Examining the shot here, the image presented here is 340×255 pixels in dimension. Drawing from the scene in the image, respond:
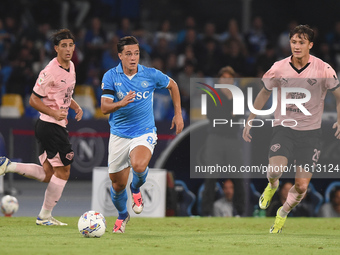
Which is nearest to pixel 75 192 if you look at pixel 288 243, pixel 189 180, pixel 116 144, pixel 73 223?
pixel 189 180

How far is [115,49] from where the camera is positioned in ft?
59.9

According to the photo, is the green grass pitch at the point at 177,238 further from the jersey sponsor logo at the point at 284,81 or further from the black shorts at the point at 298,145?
the jersey sponsor logo at the point at 284,81

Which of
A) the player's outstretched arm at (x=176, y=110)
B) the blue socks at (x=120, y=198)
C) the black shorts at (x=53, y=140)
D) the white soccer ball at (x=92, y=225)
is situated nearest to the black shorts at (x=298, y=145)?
the player's outstretched arm at (x=176, y=110)

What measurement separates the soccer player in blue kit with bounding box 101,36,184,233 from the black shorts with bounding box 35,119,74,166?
971 mm

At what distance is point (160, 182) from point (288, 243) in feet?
13.1

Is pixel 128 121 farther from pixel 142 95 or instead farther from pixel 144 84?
pixel 144 84

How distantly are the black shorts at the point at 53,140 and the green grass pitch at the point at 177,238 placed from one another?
0.96 m

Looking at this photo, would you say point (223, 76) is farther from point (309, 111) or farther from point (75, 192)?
point (75, 192)

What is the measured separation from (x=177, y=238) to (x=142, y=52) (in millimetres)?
9406

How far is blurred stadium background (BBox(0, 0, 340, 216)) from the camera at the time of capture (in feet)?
48.8

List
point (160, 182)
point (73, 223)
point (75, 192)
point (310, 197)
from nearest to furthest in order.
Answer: point (73, 223)
point (160, 182)
point (310, 197)
point (75, 192)

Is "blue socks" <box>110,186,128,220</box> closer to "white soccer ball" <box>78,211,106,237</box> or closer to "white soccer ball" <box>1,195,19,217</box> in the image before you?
"white soccer ball" <box>78,211,106,237</box>

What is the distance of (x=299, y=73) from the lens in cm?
962

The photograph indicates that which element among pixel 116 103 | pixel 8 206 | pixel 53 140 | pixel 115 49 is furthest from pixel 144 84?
pixel 115 49
